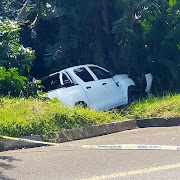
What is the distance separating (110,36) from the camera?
549 inches

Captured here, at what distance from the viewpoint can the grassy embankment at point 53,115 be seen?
7.67 meters

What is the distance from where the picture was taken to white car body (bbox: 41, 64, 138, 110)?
33.9 ft

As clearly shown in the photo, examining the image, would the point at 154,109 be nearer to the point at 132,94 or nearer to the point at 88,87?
the point at 88,87

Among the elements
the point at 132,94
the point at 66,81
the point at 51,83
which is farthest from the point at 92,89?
the point at 132,94

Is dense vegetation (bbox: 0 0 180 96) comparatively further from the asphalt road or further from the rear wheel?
the asphalt road

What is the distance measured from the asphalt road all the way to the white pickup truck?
298 cm

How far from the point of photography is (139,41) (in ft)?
44.4

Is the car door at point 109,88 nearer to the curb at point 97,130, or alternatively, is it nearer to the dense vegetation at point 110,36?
the curb at point 97,130

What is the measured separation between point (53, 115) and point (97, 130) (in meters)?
1.06

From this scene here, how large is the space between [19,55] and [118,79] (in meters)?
3.07

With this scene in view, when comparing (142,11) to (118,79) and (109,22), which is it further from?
(118,79)

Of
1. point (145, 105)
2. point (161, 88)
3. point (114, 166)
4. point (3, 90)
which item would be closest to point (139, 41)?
point (161, 88)

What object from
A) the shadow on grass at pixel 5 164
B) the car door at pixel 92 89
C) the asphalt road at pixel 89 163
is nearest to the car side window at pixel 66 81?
the car door at pixel 92 89

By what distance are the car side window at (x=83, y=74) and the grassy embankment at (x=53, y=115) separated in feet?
4.43
